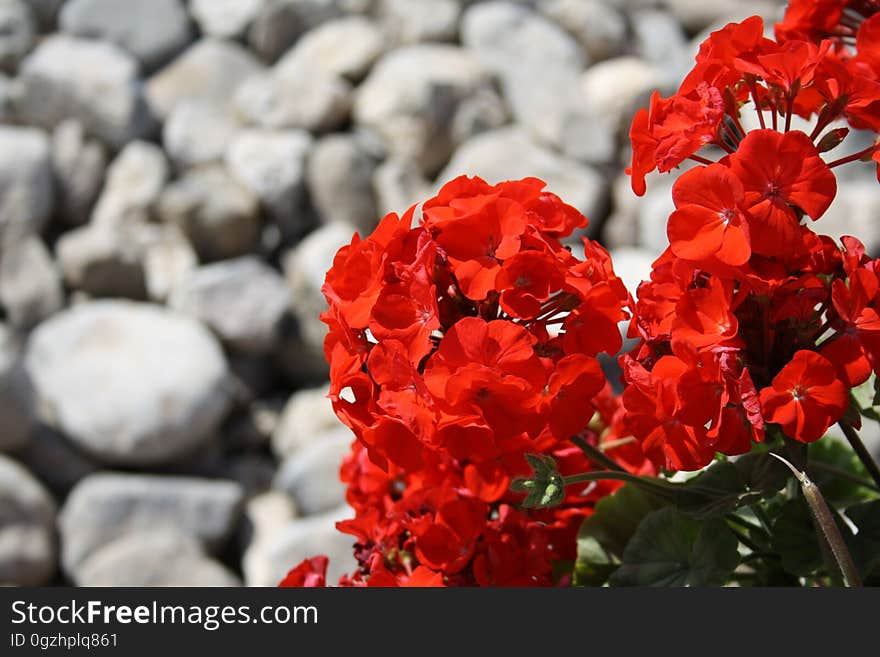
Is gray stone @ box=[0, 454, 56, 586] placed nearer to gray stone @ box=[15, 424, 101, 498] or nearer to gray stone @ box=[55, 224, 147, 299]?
gray stone @ box=[15, 424, 101, 498]

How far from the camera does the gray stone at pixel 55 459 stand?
304cm

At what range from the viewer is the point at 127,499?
9.55ft

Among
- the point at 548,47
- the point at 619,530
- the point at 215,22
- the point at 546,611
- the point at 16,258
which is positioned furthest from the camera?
the point at 215,22

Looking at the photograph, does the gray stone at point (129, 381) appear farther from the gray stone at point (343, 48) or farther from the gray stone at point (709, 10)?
the gray stone at point (709, 10)

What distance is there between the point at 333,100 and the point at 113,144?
778 mm

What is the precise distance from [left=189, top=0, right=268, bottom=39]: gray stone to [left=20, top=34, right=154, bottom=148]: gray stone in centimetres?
39

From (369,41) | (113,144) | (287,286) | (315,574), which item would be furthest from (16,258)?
(315,574)

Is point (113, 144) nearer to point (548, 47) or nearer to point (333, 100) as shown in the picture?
point (333, 100)

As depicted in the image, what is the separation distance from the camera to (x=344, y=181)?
3.35 meters

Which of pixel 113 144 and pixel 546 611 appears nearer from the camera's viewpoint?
pixel 546 611

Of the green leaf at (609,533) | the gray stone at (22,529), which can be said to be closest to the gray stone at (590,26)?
the gray stone at (22,529)

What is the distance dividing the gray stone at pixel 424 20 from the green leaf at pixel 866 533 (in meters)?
3.34

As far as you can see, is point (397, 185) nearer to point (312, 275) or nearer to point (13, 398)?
point (312, 275)

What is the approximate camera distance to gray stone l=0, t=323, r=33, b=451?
9.09ft
